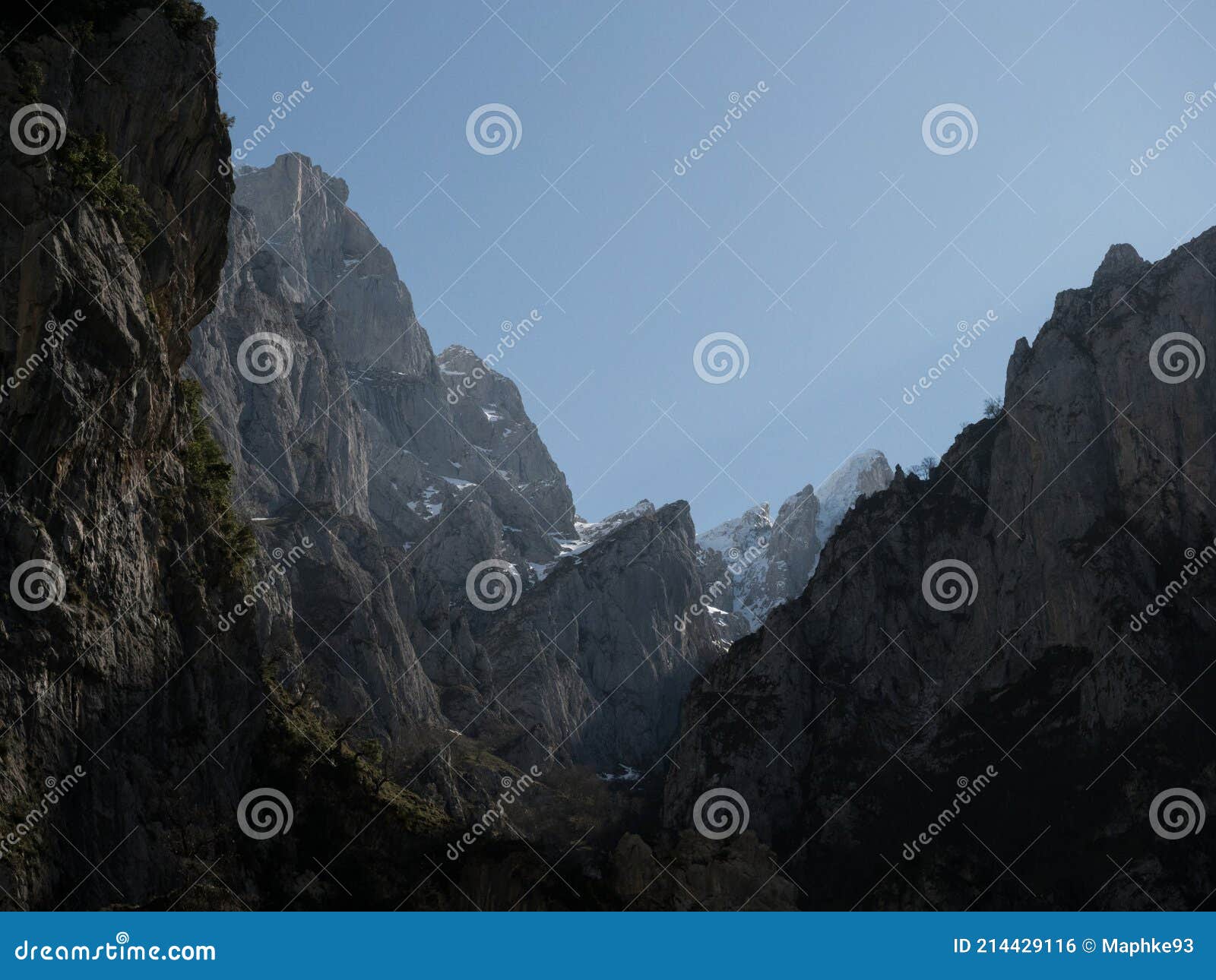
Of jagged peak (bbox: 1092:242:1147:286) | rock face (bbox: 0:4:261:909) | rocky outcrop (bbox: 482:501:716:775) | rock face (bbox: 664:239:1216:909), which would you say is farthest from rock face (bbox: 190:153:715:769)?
jagged peak (bbox: 1092:242:1147:286)

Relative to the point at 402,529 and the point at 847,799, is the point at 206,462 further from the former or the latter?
the point at 402,529

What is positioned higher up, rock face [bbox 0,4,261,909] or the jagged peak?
the jagged peak

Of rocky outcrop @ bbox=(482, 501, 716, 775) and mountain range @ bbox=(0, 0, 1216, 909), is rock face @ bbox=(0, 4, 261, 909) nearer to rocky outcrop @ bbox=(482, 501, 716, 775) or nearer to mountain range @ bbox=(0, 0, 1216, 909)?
mountain range @ bbox=(0, 0, 1216, 909)

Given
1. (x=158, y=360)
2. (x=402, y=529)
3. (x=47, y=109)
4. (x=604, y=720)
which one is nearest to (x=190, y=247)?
(x=158, y=360)

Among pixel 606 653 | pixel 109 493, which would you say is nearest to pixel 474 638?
pixel 606 653

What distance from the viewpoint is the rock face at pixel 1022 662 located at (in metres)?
89.3

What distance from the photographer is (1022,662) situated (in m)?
104

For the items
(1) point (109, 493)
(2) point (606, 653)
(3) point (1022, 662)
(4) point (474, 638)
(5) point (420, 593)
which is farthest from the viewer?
(2) point (606, 653)

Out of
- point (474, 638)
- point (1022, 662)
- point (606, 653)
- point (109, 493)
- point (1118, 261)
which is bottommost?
point (474, 638)

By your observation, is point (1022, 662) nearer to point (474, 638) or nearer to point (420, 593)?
point (420, 593)

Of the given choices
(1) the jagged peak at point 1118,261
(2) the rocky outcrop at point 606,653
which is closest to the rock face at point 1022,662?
(1) the jagged peak at point 1118,261

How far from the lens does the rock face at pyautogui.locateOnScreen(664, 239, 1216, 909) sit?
8931 cm

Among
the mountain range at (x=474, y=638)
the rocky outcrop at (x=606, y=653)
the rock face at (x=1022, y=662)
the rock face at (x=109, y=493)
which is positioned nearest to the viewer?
the rock face at (x=109, y=493)

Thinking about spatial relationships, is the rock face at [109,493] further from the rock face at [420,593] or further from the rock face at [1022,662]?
the rock face at [420,593]
